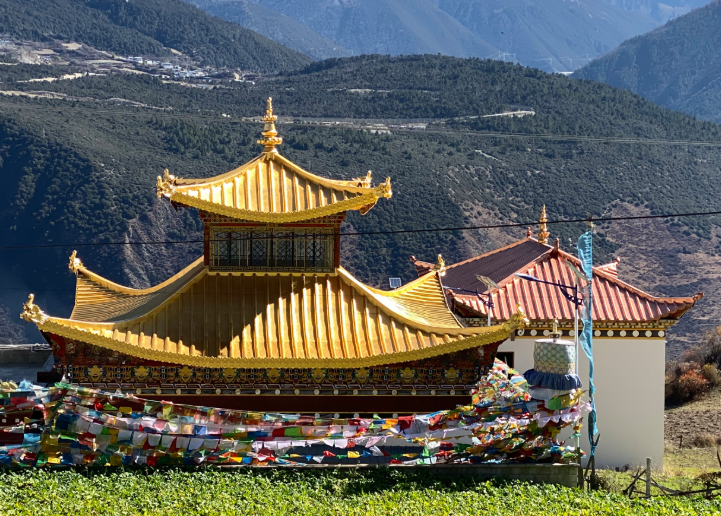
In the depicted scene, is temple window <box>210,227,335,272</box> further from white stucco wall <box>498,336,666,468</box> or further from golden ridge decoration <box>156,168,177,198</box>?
white stucco wall <box>498,336,666,468</box>

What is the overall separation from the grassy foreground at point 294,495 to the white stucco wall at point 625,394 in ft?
22.2

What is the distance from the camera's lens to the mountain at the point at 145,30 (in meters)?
114

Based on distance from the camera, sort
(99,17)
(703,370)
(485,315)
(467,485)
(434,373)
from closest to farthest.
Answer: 1. (467,485)
2. (434,373)
3. (485,315)
4. (703,370)
5. (99,17)

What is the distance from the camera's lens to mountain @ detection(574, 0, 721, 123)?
150 m

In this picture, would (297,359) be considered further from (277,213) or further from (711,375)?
(711,375)

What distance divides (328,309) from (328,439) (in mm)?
2579

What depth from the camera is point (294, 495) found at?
15094 millimetres

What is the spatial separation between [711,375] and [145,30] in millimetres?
102959

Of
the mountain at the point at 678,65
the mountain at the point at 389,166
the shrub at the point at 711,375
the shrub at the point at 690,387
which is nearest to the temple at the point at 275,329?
the shrub at the point at 690,387

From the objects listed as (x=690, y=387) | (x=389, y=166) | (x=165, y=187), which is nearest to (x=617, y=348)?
(x=165, y=187)

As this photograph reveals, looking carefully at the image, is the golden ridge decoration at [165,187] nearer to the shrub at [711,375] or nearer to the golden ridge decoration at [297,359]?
the golden ridge decoration at [297,359]

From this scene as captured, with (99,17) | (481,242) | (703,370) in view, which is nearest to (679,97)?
(99,17)

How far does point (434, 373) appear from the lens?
692 inches

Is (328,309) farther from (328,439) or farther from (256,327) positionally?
(328,439)
